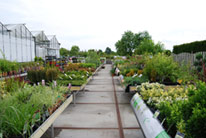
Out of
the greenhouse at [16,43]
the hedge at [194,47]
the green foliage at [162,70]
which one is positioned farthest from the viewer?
the greenhouse at [16,43]

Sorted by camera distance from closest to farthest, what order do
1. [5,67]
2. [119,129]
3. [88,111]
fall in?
1. [119,129]
2. [88,111]
3. [5,67]

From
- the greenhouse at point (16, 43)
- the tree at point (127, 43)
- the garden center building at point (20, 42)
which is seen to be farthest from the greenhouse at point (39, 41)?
the tree at point (127, 43)

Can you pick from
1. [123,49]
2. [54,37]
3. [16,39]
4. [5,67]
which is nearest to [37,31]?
[54,37]

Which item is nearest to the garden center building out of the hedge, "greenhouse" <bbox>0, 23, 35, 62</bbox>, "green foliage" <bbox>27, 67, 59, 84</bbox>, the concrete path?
"greenhouse" <bbox>0, 23, 35, 62</bbox>

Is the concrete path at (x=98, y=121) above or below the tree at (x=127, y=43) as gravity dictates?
below

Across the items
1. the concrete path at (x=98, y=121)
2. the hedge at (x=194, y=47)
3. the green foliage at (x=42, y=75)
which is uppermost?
the hedge at (x=194, y=47)

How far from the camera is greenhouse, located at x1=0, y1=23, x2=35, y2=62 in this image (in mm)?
Answer: 12577

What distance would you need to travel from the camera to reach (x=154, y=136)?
1.83 metres

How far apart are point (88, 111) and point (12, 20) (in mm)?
14784

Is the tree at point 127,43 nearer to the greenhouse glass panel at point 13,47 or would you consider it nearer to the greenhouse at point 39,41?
the greenhouse at point 39,41

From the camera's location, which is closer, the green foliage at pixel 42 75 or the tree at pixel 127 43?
the green foliage at pixel 42 75

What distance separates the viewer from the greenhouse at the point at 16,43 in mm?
12577

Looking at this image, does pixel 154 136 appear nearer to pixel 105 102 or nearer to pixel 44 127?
pixel 44 127

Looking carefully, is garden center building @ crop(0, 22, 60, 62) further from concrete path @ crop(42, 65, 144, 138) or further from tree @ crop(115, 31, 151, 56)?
tree @ crop(115, 31, 151, 56)
